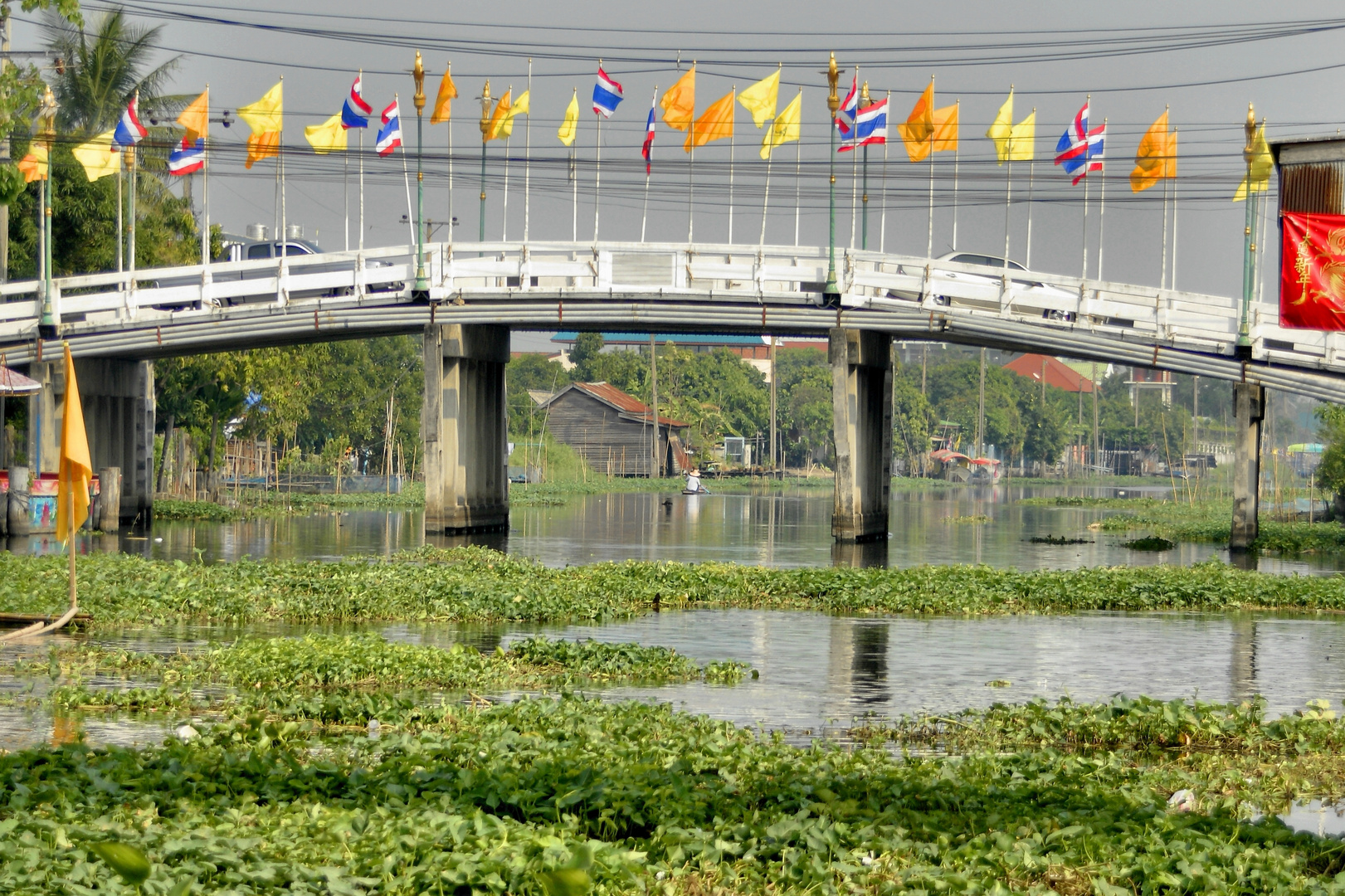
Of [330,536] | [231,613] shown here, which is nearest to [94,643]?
[231,613]

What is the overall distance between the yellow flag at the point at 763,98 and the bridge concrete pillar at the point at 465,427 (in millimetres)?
10878

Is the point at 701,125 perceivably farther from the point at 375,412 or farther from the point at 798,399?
the point at 798,399

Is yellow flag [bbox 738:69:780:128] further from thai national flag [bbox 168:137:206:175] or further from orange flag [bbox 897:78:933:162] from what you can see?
thai national flag [bbox 168:137:206:175]

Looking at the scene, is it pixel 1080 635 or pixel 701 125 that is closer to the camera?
pixel 1080 635

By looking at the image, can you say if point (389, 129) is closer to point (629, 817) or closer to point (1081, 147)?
point (1081, 147)

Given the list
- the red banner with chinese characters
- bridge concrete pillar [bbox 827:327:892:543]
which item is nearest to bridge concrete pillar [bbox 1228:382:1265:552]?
bridge concrete pillar [bbox 827:327:892:543]

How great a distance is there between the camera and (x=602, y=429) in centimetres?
11044

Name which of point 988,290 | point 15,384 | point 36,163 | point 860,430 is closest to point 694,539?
point 860,430

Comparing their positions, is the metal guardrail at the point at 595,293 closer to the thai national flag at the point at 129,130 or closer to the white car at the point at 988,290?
the white car at the point at 988,290

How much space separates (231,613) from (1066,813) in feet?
55.4

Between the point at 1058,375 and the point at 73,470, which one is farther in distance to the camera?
Result: the point at 1058,375

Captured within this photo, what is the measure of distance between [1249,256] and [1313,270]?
33.8 m

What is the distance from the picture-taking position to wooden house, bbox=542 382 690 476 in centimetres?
10981

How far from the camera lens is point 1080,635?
980 inches
